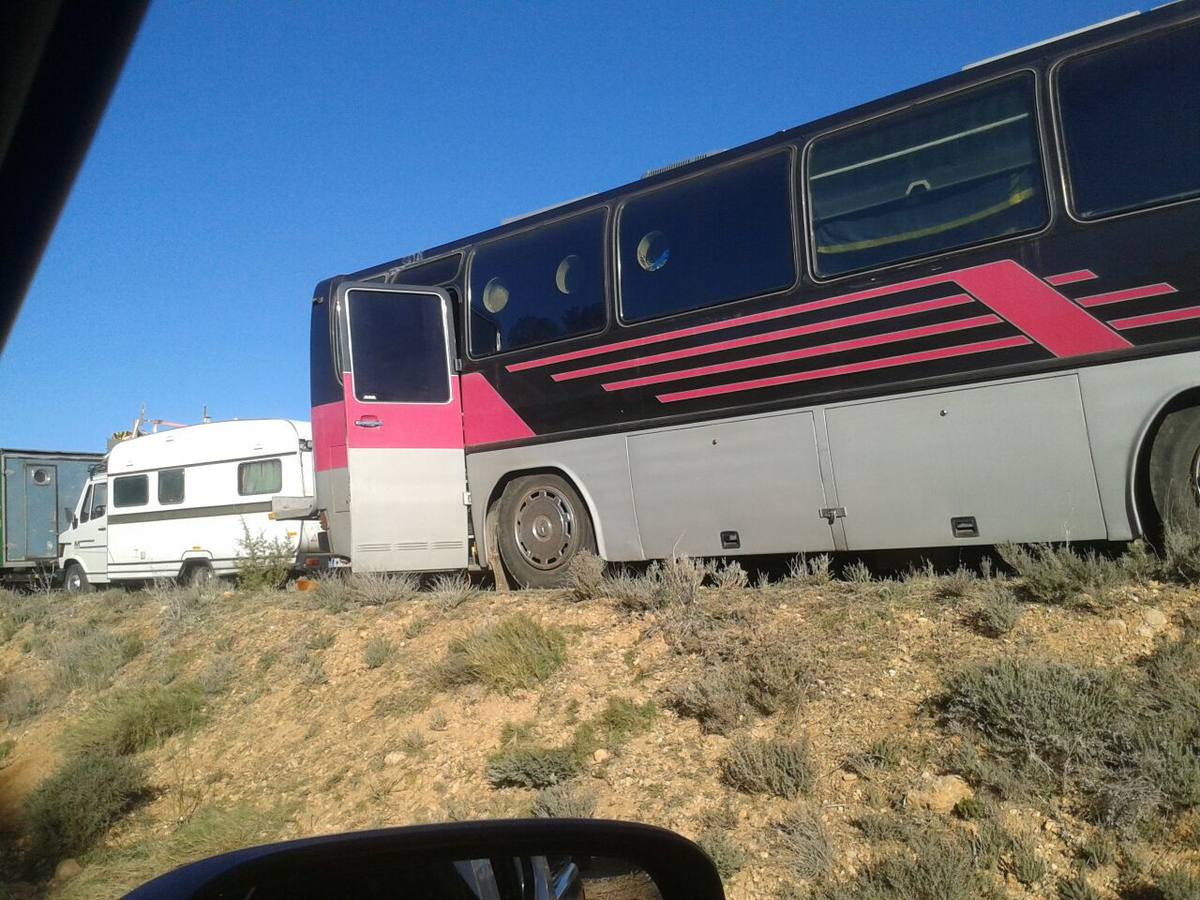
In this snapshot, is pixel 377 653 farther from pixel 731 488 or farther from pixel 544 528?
pixel 731 488

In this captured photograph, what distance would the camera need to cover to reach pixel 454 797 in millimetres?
6344

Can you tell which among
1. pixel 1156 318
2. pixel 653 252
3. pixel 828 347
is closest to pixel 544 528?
pixel 653 252

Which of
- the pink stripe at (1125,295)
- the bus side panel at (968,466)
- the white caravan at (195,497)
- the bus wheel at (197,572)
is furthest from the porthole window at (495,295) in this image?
the bus wheel at (197,572)

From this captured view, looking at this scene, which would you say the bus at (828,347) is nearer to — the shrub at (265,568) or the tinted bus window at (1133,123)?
the tinted bus window at (1133,123)

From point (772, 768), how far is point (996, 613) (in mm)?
1736

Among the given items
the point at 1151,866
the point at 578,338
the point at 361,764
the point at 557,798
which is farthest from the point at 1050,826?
the point at 578,338

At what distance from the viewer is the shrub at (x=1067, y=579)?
614 cm

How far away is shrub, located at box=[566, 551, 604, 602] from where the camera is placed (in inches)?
335

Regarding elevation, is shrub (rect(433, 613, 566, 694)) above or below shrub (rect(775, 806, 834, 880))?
above

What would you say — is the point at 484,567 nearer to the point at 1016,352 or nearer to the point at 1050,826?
the point at 1016,352

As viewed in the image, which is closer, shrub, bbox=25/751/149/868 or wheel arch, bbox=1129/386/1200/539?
wheel arch, bbox=1129/386/1200/539

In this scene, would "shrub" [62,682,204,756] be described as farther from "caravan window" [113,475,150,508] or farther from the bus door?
"caravan window" [113,475,150,508]

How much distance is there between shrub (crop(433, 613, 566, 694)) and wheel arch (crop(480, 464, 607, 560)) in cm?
154

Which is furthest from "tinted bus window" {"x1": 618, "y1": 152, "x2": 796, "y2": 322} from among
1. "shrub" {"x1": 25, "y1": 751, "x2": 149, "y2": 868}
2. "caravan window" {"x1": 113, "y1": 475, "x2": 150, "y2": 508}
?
"caravan window" {"x1": 113, "y1": 475, "x2": 150, "y2": 508}
